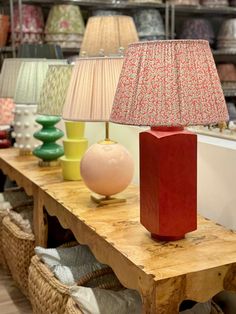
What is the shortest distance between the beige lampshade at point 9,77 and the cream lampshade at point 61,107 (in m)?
0.67

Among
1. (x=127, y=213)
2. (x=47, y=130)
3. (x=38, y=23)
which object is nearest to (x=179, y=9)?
(x=38, y=23)

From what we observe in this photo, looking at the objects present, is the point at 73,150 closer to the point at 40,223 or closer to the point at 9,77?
the point at 40,223

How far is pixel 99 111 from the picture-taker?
178 cm

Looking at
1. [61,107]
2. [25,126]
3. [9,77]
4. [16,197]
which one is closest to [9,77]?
[9,77]

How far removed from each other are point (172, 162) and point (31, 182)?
1.05 m

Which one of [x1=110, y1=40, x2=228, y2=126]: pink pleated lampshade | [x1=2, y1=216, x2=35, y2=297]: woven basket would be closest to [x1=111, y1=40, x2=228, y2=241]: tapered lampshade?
[x1=110, y1=40, x2=228, y2=126]: pink pleated lampshade

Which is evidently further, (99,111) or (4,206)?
(4,206)

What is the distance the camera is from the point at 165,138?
54.6 inches

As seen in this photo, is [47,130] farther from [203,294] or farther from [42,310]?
[203,294]

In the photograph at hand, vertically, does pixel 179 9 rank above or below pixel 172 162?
above

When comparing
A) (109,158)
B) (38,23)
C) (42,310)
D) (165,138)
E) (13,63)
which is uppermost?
(38,23)

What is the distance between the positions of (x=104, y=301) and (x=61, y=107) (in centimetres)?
90

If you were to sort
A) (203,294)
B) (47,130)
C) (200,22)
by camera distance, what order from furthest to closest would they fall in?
1. (200,22)
2. (47,130)
3. (203,294)

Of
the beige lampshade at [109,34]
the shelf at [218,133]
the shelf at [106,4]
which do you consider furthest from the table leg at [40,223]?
the shelf at [106,4]
